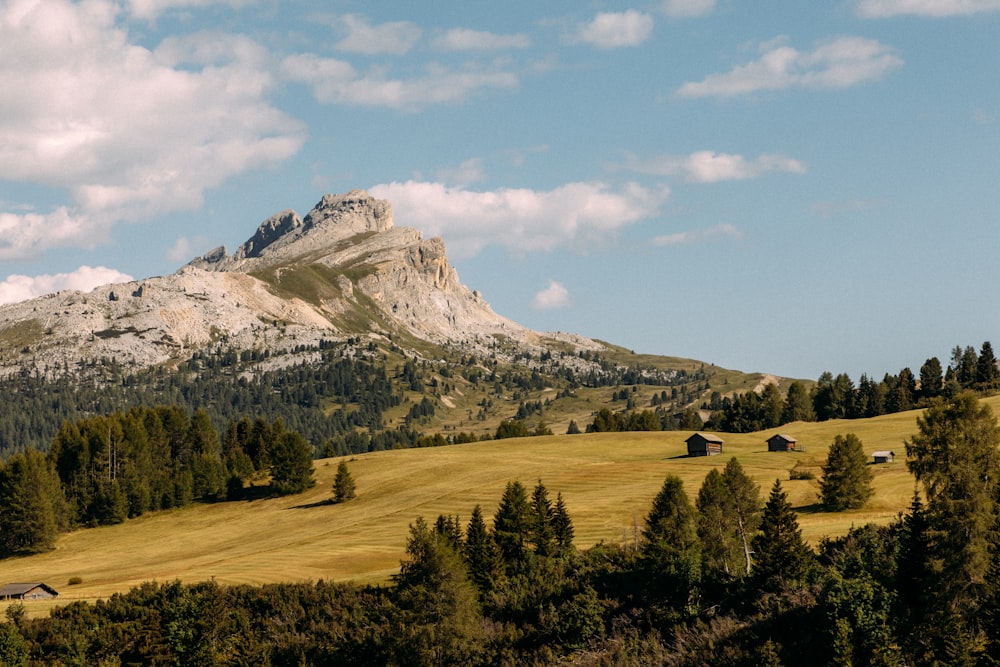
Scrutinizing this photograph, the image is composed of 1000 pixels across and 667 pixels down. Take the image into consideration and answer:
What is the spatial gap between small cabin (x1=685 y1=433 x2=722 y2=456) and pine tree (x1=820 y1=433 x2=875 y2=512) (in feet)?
163

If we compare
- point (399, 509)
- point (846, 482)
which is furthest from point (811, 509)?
point (399, 509)

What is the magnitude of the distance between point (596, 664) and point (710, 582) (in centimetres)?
1154

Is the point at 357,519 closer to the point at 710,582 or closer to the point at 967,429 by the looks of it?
the point at 710,582

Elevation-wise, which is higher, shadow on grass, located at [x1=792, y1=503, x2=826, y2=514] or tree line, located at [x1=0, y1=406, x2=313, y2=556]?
tree line, located at [x1=0, y1=406, x2=313, y2=556]

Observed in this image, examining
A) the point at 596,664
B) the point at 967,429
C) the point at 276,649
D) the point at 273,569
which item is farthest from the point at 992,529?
the point at 273,569

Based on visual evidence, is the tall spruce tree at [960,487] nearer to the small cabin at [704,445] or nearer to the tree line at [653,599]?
the tree line at [653,599]

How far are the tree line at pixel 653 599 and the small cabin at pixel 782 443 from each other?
6425cm

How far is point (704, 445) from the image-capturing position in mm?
146250

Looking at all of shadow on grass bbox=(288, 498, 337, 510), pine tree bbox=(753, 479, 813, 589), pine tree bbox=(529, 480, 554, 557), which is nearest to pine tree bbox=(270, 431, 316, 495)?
shadow on grass bbox=(288, 498, 337, 510)

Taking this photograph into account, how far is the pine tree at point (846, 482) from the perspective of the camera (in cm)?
9400

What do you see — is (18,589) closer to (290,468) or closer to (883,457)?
(290,468)

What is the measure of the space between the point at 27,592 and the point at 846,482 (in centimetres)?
8209

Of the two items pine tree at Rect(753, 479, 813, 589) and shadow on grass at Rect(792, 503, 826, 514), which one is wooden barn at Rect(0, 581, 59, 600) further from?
shadow on grass at Rect(792, 503, 826, 514)

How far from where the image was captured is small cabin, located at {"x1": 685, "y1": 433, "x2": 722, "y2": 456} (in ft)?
479
